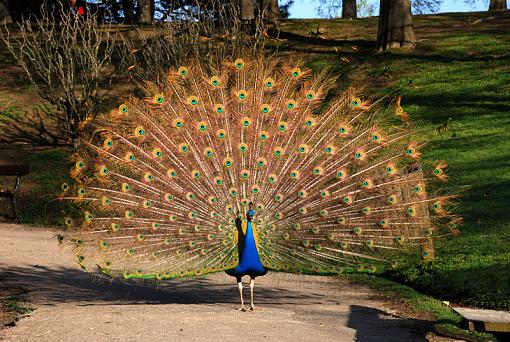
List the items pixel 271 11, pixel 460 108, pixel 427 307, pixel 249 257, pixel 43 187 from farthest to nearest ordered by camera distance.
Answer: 1. pixel 271 11
2. pixel 460 108
3. pixel 43 187
4. pixel 427 307
5. pixel 249 257

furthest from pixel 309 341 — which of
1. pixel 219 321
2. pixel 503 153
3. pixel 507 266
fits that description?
pixel 503 153

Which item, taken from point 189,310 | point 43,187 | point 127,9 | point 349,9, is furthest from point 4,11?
point 189,310

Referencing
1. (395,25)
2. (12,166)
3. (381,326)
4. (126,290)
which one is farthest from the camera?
(395,25)

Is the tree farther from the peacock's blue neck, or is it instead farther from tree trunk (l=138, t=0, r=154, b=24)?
the peacock's blue neck

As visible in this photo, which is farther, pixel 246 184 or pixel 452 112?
pixel 452 112

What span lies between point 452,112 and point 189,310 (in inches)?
560

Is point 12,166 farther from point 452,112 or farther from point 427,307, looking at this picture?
point 452,112

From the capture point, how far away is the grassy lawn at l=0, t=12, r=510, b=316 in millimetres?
11630

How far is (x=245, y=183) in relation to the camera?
9484 millimetres

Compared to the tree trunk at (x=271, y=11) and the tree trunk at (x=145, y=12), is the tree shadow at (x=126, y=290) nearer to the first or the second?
the tree trunk at (x=271, y=11)

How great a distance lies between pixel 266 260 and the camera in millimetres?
9141

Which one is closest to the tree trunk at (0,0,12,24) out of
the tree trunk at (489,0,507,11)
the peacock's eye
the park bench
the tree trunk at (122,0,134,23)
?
the tree trunk at (122,0,134,23)

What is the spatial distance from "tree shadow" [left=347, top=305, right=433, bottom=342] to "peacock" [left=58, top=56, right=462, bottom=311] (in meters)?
0.59

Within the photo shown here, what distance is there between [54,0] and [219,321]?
2934cm
